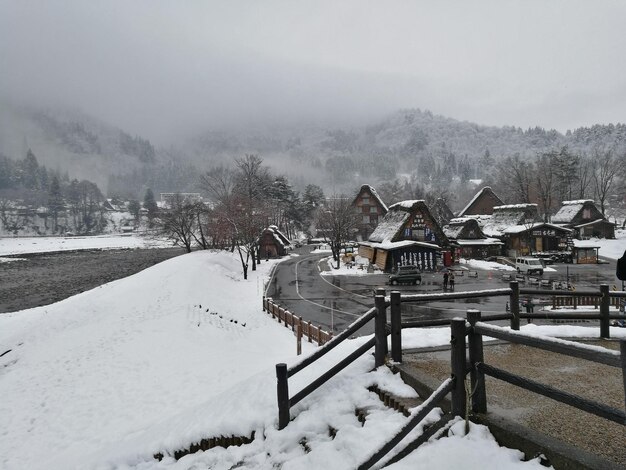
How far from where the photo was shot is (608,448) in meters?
3.74

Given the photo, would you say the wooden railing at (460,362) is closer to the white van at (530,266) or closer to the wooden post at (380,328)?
the wooden post at (380,328)

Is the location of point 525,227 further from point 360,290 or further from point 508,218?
point 360,290

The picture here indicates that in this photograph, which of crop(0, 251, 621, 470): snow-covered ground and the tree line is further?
the tree line

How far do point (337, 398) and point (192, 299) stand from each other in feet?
68.5

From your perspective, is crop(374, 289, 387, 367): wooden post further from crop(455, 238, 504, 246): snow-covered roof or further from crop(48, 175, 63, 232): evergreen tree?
crop(48, 175, 63, 232): evergreen tree

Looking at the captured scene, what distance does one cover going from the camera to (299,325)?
54.6 feet

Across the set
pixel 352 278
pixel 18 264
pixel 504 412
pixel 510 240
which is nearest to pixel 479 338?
pixel 504 412

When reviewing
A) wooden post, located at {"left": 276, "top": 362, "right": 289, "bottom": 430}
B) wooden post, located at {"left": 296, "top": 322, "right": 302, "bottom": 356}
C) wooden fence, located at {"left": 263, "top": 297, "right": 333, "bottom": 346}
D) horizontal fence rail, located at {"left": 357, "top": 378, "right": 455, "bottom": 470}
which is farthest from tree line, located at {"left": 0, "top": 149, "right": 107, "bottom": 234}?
horizontal fence rail, located at {"left": 357, "top": 378, "right": 455, "bottom": 470}

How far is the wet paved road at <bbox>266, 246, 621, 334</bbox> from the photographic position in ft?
74.3

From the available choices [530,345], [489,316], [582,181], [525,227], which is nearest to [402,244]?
[525,227]

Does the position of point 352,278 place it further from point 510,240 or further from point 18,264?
point 18,264

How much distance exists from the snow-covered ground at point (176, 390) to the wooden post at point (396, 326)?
0.38 meters

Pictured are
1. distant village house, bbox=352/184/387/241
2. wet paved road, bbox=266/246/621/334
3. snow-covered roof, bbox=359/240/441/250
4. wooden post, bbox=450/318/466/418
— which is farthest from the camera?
distant village house, bbox=352/184/387/241

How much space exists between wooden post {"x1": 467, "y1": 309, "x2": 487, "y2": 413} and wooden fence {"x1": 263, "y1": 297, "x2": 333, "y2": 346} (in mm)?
7715
